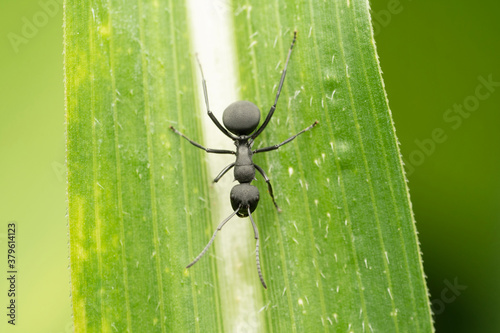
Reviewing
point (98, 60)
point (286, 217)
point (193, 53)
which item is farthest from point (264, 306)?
point (98, 60)

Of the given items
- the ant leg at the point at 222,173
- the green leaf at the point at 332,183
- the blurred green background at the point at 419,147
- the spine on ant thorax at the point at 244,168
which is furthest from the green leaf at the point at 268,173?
the blurred green background at the point at 419,147

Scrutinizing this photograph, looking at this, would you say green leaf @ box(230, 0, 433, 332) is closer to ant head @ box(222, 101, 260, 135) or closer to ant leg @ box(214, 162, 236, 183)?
ant head @ box(222, 101, 260, 135)

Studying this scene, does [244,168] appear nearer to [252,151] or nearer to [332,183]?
[252,151]

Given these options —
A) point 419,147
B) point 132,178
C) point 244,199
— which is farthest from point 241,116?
point 419,147

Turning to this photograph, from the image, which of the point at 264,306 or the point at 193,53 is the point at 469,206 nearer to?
the point at 264,306

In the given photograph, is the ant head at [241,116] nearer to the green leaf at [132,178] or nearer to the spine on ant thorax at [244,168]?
the spine on ant thorax at [244,168]

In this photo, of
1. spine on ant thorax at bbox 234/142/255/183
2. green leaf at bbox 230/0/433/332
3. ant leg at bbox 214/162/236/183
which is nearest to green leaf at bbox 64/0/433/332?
green leaf at bbox 230/0/433/332
